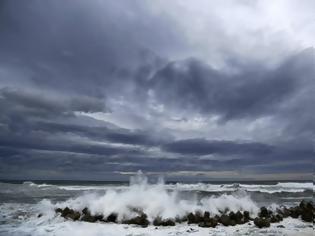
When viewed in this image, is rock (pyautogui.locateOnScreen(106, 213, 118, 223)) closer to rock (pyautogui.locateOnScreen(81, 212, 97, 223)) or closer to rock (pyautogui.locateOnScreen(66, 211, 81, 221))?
rock (pyautogui.locateOnScreen(81, 212, 97, 223))

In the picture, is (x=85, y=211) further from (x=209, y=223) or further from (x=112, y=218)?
(x=209, y=223)

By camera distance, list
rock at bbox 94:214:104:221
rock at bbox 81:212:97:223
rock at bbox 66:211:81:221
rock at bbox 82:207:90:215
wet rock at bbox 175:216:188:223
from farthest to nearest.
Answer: rock at bbox 82:207:90:215
rock at bbox 94:214:104:221
rock at bbox 66:211:81:221
wet rock at bbox 175:216:188:223
rock at bbox 81:212:97:223

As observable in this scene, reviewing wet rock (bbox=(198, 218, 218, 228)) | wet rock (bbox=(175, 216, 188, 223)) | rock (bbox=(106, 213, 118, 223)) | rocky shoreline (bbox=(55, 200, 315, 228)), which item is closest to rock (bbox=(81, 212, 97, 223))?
rocky shoreline (bbox=(55, 200, 315, 228))

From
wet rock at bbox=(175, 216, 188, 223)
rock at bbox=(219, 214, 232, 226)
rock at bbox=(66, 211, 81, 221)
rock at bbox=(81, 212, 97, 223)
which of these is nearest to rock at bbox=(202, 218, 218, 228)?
rock at bbox=(219, 214, 232, 226)

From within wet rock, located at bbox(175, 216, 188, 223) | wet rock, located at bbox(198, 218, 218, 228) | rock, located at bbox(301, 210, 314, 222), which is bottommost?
wet rock, located at bbox(198, 218, 218, 228)

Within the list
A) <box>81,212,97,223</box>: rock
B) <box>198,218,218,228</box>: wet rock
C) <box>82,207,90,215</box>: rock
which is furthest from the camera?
<box>82,207,90,215</box>: rock

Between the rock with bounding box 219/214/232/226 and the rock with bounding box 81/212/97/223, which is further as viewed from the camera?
the rock with bounding box 81/212/97/223

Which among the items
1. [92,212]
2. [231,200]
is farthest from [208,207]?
[92,212]

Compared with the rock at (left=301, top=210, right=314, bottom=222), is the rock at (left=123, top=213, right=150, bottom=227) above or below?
below

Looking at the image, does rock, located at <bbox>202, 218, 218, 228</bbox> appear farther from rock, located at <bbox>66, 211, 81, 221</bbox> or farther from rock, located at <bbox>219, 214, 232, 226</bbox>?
rock, located at <bbox>66, 211, 81, 221</bbox>

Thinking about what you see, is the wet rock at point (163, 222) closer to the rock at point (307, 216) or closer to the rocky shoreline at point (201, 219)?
the rocky shoreline at point (201, 219)

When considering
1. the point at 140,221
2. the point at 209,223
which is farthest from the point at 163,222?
the point at 209,223

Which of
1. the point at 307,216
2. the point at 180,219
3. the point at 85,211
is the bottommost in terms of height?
the point at 180,219

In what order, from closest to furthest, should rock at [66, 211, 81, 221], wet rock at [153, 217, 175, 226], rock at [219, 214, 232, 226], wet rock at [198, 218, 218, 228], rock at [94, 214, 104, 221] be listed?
wet rock at [198, 218, 218, 228] → rock at [219, 214, 232, 226] → wet rock at [153, 217, 175, 226] → rock at [66, 211, 81, 221] → rock at [94, 214, 104, 221]
